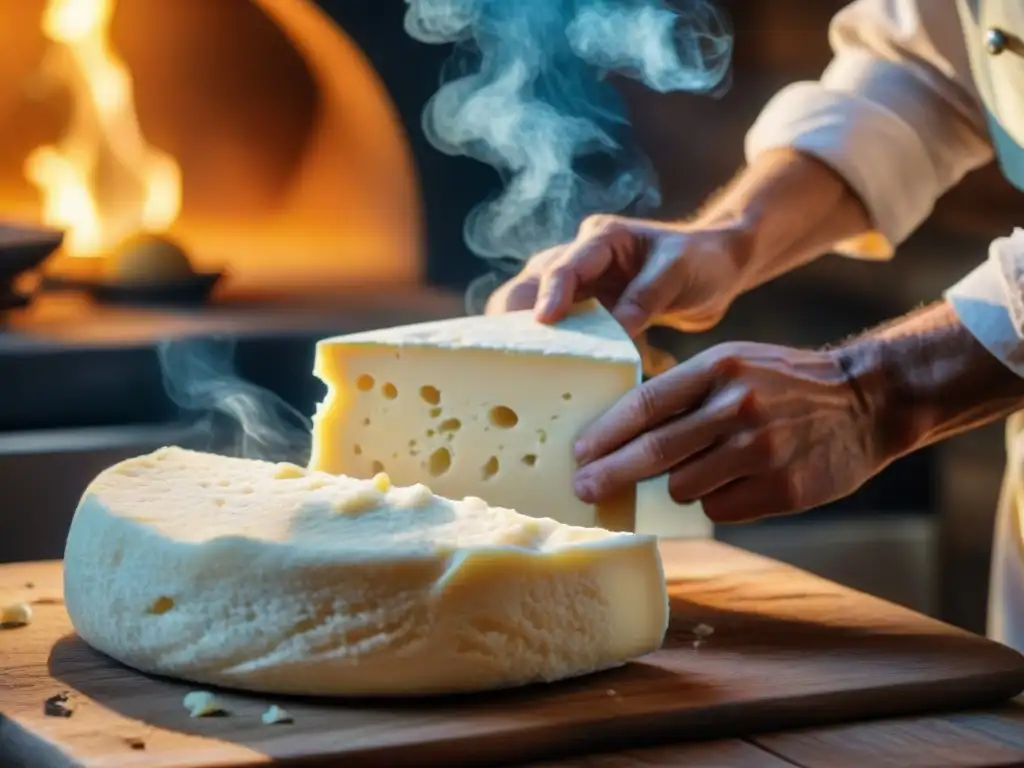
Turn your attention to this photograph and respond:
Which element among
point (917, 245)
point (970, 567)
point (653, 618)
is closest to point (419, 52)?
point (917, 245)

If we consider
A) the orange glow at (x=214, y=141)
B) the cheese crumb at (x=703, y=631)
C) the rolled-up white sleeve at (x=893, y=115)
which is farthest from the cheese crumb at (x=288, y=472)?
the orange glow at (x=214, y=141)

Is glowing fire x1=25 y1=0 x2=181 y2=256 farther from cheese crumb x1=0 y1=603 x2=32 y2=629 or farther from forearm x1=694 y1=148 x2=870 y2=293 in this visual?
cheese crumb x1=0 y1=603 x2=32 y2=629

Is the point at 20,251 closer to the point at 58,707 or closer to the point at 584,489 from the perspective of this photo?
the point at 584,489

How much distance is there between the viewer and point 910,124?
1.96m

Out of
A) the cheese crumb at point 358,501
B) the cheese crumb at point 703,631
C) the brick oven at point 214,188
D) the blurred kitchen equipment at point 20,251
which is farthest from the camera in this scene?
the brick oven at point 214,188

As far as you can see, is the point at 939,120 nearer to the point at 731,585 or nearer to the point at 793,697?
the point at 731,585

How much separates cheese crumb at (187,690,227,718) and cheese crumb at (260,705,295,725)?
0.12ft

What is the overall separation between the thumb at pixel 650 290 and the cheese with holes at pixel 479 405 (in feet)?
0.43

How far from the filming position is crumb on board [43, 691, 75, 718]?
1185mm

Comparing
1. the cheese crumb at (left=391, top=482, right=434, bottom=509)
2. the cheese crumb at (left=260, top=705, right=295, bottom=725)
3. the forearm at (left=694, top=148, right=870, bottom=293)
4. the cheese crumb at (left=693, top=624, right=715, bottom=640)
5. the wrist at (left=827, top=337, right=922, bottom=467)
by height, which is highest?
the forearm at (left=694, top=148, right=870, bottom=293)

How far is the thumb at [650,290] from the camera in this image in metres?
1.82

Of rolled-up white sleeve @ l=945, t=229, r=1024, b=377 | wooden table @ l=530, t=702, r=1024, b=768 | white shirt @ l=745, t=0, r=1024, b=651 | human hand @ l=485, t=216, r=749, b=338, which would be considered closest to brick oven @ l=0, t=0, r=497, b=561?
human hand @ l=485, t=216, r=749, b=338

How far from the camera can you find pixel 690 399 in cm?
153

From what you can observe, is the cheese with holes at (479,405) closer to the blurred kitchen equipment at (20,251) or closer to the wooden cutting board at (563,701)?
the wooden cutting board at (563,701)
